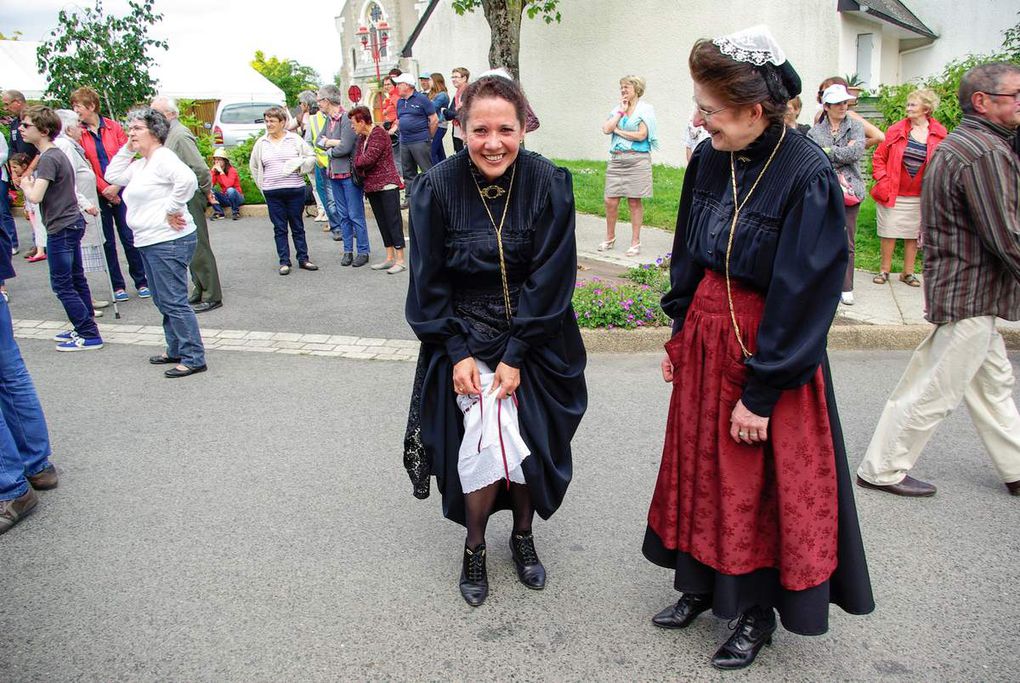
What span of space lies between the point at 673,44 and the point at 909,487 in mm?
16640

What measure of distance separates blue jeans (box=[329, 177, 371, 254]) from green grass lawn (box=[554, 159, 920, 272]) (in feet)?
8.78

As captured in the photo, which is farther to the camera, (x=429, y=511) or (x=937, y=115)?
(x=937, y=115)

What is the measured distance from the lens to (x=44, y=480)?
4.38 metres

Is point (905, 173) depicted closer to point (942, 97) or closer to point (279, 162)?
point (942, 97)

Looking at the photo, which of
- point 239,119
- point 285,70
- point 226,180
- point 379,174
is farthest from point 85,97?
point 285,70

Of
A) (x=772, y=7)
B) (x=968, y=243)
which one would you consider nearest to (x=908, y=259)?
(x=968, y=243)

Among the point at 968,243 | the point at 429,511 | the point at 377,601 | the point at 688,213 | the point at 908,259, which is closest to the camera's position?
the point at 688,213

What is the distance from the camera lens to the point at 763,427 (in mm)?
2500

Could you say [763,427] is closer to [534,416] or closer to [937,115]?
[534,416]

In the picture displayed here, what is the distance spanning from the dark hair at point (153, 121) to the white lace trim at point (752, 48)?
16.8 ft

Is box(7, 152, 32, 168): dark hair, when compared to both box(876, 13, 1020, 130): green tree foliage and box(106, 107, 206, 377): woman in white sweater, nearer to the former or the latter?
box(106, 107, 206, 377): woman in white sweater

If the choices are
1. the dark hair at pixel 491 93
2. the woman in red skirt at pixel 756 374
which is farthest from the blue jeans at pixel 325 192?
the woman in red skirt at pixel 756 374

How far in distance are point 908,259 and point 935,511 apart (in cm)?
473

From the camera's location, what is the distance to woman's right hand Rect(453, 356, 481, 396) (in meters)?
2.96
